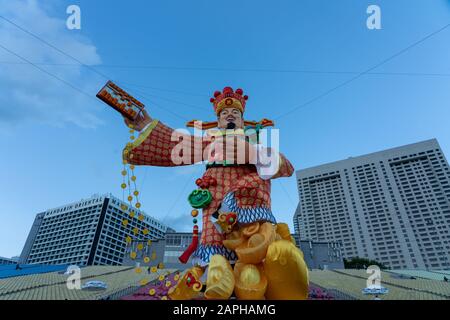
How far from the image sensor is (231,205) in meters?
4.20

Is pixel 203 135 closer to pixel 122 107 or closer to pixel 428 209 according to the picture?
pixel 122 107

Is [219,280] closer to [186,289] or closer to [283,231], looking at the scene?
[186,289]

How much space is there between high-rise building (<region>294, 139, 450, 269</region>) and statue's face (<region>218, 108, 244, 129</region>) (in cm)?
4245

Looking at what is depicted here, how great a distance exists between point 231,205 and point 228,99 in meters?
2.04

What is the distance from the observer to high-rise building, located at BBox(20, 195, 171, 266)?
44.1 meters

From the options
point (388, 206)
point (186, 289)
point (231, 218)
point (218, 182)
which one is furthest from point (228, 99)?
point (388, 206)

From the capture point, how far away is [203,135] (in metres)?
5.18

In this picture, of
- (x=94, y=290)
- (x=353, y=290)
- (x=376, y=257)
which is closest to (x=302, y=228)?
(x=376, y=257)

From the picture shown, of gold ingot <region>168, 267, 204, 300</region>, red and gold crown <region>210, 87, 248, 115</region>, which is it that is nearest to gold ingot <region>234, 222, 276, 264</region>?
gold ingot <region>168, 267, 204, 300</region>

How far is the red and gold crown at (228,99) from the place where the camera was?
517 cm

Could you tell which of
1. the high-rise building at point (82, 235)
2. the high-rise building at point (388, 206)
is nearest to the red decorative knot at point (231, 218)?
the high-rise building at point (82, 235)

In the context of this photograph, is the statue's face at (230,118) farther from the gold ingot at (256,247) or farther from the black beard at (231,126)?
the gold ingot at (256,247)

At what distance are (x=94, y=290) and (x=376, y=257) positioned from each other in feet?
138

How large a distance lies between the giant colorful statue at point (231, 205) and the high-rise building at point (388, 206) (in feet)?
139
